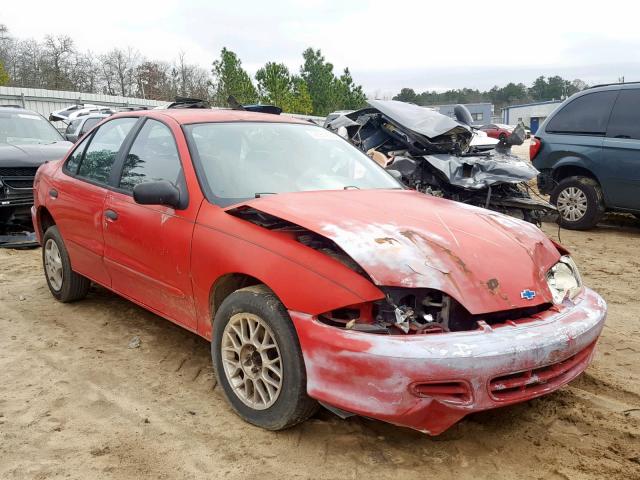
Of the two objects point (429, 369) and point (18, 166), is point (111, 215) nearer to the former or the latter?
point (429, 369)

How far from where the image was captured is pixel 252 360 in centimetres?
282

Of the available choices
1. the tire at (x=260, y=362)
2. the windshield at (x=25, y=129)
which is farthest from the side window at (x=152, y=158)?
the windshield at (x=25, y=129)

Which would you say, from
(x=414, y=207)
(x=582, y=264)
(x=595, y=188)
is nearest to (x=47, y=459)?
(x=414, y=207)

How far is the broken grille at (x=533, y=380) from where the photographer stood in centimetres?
239

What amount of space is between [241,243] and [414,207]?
40.1 inches

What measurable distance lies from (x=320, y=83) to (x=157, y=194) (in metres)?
43.5

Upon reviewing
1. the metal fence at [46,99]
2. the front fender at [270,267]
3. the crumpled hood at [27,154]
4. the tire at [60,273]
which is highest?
the metal fence at [46,99]

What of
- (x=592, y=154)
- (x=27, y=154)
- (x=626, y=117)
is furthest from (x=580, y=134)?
(x=27, y=154)

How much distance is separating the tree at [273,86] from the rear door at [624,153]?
32.8 metres

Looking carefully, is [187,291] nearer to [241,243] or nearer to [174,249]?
[174,249]

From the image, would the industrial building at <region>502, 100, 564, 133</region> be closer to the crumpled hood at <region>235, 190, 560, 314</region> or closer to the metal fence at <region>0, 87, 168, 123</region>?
the metal fence at <region>0, 87, 168, 123</region>

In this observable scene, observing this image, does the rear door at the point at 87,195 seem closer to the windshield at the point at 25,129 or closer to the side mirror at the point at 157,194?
the side mirror at the point at 157,194

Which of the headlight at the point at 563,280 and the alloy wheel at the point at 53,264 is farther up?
the headlight at the point at 563,280

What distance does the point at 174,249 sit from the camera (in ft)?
10.7
